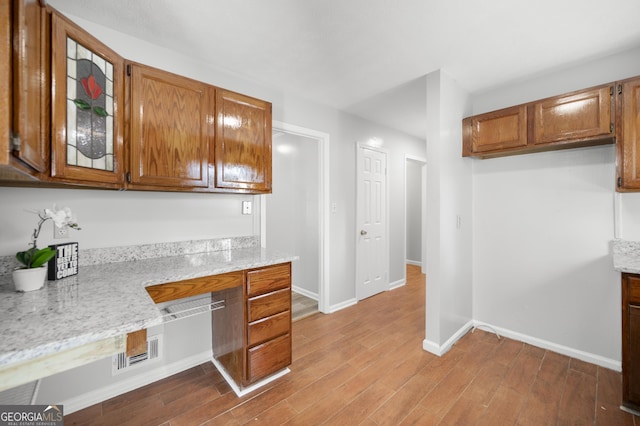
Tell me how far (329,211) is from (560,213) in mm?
2200

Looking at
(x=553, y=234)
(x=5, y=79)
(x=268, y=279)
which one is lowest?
(x=268, y=279)

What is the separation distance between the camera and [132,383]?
185 centimetres

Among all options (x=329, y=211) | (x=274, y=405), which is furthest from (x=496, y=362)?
(x=329, y=211)

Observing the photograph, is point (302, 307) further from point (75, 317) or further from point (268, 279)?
point (75, 317)

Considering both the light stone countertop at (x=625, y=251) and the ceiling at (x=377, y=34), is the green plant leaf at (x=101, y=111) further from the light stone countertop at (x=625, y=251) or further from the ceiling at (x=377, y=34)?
the light stone countertop at (x=625, y=251)

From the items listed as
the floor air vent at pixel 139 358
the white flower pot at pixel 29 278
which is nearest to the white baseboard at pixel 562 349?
the floor air vent at pixel 139 358

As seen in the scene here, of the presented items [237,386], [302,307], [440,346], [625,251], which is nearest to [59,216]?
[237,386]

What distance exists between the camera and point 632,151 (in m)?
1.84

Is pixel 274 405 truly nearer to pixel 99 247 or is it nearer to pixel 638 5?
pixel 99 247

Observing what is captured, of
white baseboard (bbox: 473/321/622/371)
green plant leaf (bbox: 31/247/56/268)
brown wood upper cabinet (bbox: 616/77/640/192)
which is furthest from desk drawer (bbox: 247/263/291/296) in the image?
brown wood upper cabinet (bbox: 616/77/640/192)

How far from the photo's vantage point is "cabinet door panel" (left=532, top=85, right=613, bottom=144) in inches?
76.9

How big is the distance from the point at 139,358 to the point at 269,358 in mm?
933

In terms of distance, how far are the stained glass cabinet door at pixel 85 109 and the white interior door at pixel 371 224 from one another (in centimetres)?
260

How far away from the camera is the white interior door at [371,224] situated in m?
3.53
